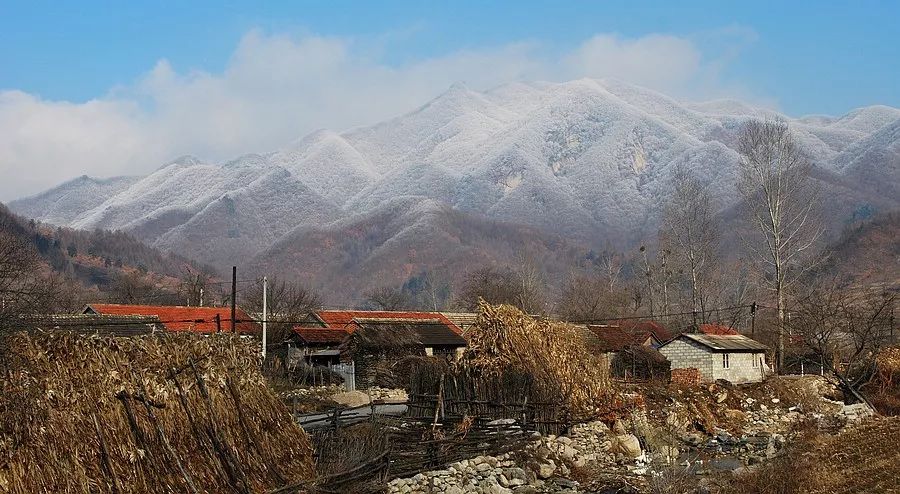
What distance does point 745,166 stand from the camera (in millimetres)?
52562

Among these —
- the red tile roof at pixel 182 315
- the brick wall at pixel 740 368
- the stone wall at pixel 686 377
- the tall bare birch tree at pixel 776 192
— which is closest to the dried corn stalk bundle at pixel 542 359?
the stone wall at pixel 686 377

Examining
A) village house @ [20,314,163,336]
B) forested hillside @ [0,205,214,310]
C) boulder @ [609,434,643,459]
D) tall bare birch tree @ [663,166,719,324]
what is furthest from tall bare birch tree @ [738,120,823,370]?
forested hillside @ [0,205,214,310]

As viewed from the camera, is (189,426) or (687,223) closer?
(189,426)

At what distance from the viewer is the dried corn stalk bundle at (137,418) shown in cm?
1234

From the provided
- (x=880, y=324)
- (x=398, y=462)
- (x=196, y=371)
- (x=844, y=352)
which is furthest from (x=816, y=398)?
(x=196, y=371)

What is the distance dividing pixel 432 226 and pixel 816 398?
493 ft

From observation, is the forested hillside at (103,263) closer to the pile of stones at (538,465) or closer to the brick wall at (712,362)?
the brick wall at (712,362)

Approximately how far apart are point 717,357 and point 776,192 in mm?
12941

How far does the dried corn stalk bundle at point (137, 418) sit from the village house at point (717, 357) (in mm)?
29611

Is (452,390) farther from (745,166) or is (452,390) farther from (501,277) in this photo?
(501,277)

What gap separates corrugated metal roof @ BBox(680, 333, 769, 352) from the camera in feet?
138

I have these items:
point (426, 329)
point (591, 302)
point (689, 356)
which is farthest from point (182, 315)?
point (591, 302)

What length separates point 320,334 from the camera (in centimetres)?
4875

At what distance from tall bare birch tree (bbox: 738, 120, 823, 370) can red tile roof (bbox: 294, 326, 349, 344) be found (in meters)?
24.9
